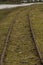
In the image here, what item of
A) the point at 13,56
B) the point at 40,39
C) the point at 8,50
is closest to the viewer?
the point at 13,56

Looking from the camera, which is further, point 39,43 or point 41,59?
point 39,43

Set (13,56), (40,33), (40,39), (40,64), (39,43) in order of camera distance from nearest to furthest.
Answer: (40,64)
(13,56)
(39,43)
(40,39)
(40,33)

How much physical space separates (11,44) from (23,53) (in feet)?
5.42

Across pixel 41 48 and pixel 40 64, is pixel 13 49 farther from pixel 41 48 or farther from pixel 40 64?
pixel 40 64

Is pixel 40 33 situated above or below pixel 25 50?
below

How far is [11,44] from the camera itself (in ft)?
38.8

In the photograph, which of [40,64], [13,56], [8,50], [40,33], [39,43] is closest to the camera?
[40,64]

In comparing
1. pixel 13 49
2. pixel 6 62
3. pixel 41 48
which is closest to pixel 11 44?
pixel 13 49

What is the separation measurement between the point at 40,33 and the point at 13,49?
3690 mm

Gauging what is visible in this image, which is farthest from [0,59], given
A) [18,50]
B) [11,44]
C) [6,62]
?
[11,44]

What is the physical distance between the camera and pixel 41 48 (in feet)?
35.5

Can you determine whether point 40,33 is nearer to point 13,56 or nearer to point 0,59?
point 13,56

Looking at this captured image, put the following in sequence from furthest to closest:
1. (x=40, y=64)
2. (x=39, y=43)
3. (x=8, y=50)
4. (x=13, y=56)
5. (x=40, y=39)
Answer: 1. (x=40, y=39)
2. (x=39, y=43)
3. (x=8, y=50)
4. (x=13, y=56)
5. (x=40, y=64)

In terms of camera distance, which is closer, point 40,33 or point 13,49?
point 13,49
